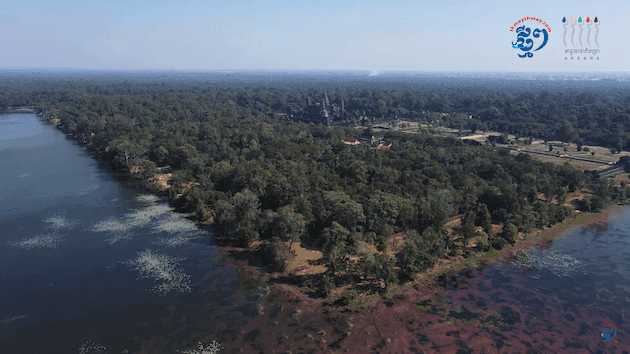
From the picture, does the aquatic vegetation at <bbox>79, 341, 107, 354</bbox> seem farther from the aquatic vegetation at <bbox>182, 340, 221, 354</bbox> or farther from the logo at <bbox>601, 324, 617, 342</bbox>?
the logo at <bbox>601, 324, 617, 342</bbox>

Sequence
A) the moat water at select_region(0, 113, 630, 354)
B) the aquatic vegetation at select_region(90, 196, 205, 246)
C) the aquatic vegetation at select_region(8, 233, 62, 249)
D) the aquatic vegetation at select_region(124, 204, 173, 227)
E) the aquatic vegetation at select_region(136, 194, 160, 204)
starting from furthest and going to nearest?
the aquatic vegetation at select_region(136, 194, 160, 204), the aquatic vegetation at select_region(124, 204, 173, 227), the aquatic vegetation at select_region(90, 196, 205, 246), the aquatic vegetation at select_region(8, 233, 62, 249), the moat water at select_region(0, 113, 630, 354)

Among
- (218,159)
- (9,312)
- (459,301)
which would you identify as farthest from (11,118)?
(459,301)

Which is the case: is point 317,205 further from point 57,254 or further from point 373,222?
point 57,254

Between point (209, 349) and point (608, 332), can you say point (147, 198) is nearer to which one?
point (209, 349)

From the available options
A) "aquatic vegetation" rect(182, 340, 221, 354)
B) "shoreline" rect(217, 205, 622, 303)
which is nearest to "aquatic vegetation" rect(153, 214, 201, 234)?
"shoreline" rect(217, 205, 622, 303)

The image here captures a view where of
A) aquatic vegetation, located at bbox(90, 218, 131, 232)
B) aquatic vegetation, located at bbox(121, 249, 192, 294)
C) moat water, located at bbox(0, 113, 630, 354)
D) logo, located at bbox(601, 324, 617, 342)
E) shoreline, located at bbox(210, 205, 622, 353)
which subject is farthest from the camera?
aquatic vegetation, located at bbox(90, 218, 131, 232)

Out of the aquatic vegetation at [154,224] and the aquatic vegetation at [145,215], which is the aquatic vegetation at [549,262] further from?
the aquatic vegetation at [145,215]

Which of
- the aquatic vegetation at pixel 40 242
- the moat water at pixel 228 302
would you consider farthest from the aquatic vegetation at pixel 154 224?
the aquatic vegetation at pixel 40 242
